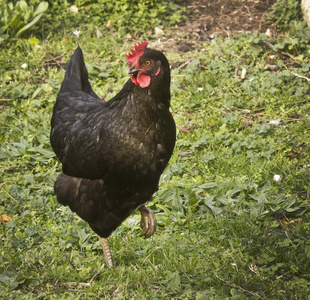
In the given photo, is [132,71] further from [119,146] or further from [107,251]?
[107,251]

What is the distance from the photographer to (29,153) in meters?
4.76

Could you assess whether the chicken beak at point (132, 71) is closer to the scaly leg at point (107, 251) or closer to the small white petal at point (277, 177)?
the scaly leg at point (107, 251)

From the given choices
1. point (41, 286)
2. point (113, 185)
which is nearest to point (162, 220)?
point (113, 185)

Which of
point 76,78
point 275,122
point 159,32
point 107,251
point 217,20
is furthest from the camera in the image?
point 217,20

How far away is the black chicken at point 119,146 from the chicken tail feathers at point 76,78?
0.27 metres

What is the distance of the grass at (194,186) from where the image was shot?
124 inches

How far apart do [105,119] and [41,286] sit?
4.38 feet

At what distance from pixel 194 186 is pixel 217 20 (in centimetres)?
372

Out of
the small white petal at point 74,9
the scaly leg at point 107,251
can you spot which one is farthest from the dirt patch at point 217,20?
the scaly leg at point 107,251

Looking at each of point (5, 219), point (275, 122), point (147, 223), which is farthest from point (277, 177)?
point (5, 219)

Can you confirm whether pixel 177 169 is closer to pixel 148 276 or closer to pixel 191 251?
pixel 191 251

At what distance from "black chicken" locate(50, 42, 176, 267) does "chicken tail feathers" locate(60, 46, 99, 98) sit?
265mm

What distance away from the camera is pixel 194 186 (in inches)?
163

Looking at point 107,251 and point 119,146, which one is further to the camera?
point 107,251
